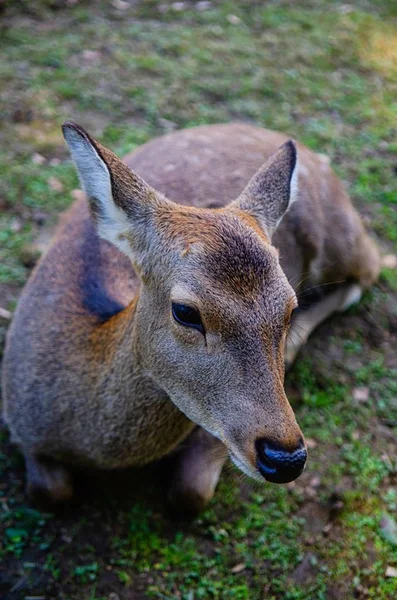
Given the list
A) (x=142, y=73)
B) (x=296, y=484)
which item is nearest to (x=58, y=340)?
(x=296, y=484)

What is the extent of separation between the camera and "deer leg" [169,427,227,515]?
399 cm

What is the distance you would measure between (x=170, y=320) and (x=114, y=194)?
0.60m

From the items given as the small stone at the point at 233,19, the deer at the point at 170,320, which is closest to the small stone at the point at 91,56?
the small stone at the point at 233,19

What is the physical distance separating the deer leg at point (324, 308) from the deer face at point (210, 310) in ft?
6.76

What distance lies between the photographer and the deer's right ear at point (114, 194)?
10.3 feet

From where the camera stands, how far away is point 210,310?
9.20ft

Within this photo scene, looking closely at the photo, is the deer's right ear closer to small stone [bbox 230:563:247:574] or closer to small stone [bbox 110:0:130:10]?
small stone [bbox 230:563:247:574]

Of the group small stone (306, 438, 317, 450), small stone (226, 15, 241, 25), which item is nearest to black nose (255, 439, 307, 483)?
small stone (306, 438, 317, 450)

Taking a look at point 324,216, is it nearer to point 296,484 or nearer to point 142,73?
point 296,484

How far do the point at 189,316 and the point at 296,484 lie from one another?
1.92m

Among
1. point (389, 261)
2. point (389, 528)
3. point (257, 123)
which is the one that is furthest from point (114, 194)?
point (257, 123)

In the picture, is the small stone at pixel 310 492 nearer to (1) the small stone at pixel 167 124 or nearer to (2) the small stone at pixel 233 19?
(1) the small stone at pixel 167 124

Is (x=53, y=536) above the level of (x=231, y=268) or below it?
below

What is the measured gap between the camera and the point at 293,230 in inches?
194
